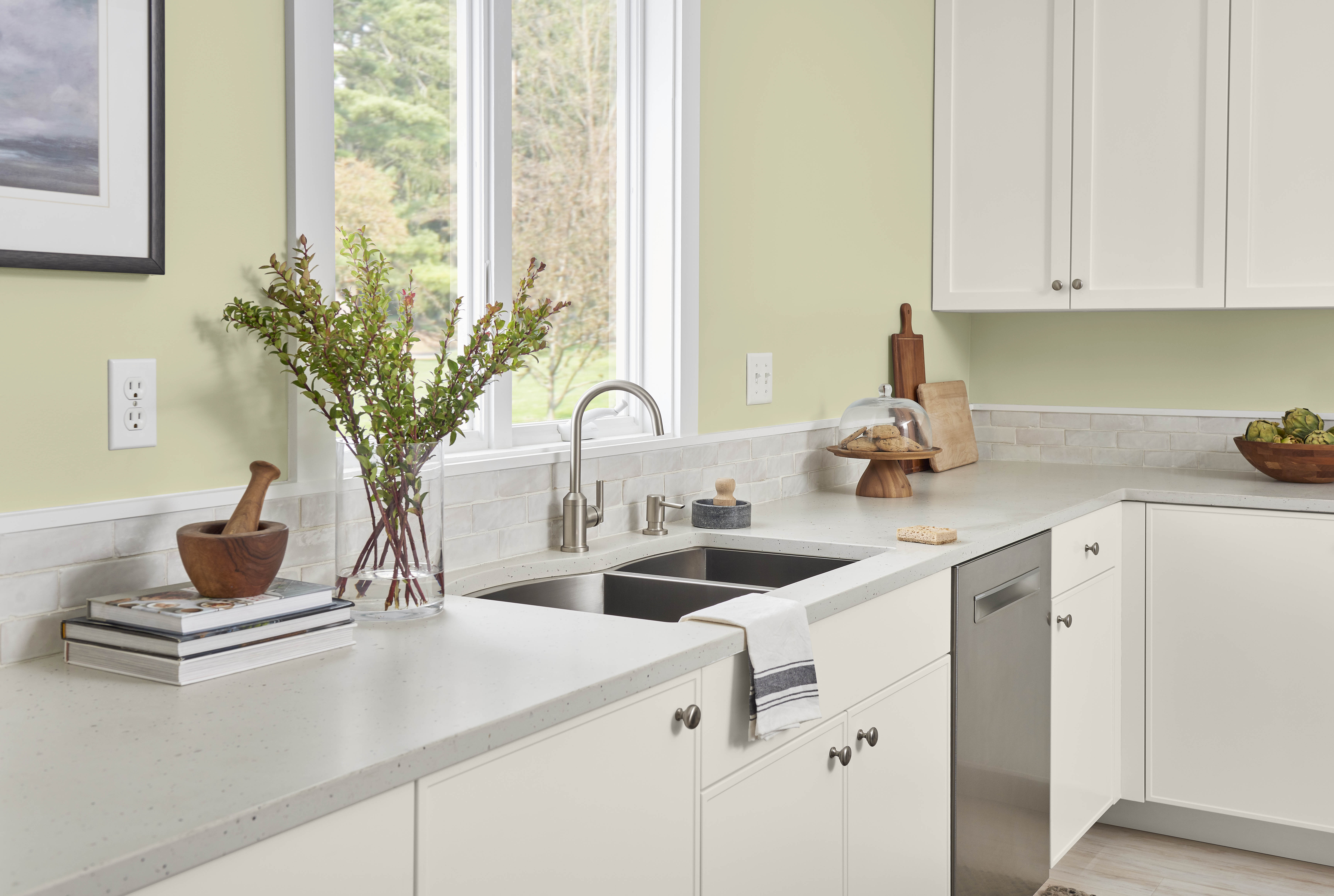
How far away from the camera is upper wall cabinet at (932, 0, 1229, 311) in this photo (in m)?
3.21

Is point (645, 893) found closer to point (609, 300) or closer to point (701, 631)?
point (701, 631)

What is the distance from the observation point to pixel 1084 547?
107 inches

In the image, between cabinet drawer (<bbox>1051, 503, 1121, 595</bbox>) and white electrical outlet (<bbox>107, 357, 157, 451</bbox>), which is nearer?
white electrical outlet (<bbox>107, 357, 157, 451</bbox>)

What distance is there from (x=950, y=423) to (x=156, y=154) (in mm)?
A: 2630

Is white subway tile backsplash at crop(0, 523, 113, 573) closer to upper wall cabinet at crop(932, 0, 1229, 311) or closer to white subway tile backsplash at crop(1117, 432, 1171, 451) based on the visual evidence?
upper wall cabinet at crop(932, 0, 1229, 311)

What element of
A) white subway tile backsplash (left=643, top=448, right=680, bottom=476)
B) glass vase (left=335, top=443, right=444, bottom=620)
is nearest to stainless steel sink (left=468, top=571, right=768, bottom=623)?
glass vase (left=335, top=443, right=444, bottom=620)

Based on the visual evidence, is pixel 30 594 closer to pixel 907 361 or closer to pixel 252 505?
pixel 252 505

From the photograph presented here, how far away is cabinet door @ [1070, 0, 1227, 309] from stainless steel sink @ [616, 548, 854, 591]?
1.71 meters

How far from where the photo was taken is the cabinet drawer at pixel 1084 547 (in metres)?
2.59

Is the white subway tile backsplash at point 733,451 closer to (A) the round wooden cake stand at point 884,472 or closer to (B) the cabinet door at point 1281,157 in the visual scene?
(A) the round wooden cake stand at point 884,472

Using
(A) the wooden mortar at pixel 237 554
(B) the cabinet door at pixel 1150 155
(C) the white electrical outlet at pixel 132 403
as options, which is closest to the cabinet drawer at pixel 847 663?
(A) the wooden mortar at pixel 237 554

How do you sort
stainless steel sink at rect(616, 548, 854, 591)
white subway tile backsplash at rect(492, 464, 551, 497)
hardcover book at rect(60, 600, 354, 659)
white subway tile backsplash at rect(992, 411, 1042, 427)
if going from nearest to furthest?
1. hardcover book at rect(60, 600, 354, 659)
2. white subway tile backsplash at rect(492, 464, 551, 497)
3. stainless steel sink at rect(616, 548, 854, 591)
4. white subway tile backsplash at rect(992, 411, 1042, 427)

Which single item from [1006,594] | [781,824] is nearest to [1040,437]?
[1006,594]

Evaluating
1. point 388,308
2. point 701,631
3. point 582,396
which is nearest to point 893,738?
point 701,631
